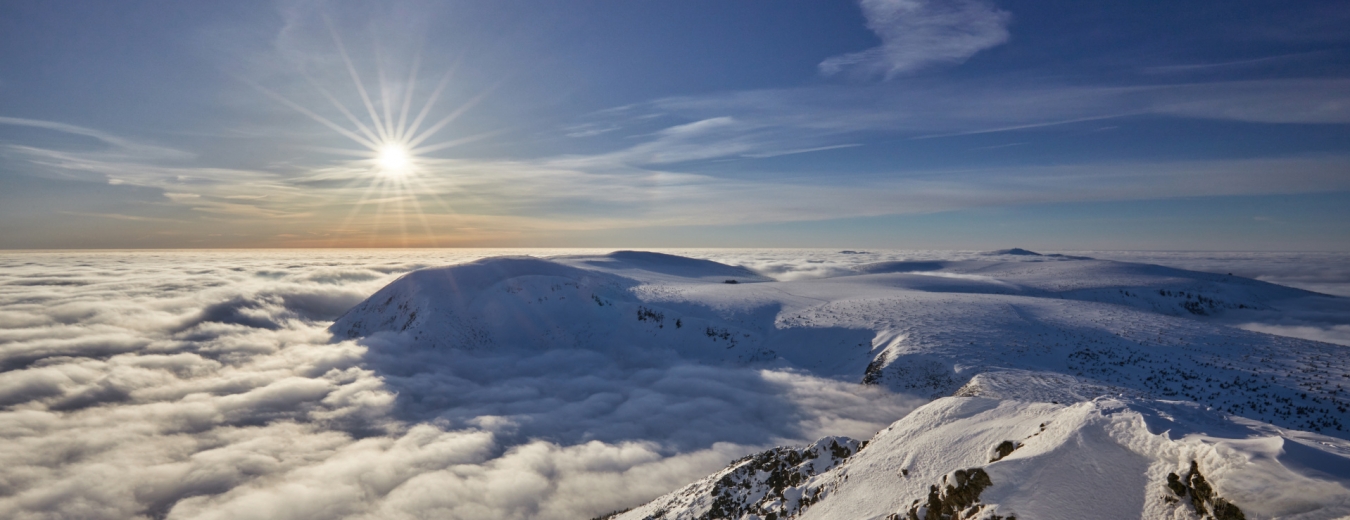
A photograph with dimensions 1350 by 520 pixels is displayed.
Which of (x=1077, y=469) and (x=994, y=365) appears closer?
(x=1077, y=469)

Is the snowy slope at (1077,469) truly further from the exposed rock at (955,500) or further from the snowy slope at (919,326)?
the snowy slope at (919,326)

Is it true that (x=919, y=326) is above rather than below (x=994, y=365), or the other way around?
above

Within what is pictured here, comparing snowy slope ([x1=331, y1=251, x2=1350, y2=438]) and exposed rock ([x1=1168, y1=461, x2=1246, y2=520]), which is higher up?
exposed rock ([x1=1168, y1=461, x2=1246, y2=520])

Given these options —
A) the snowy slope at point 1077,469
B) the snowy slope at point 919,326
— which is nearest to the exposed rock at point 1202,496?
the snowy slope at point 1077,469

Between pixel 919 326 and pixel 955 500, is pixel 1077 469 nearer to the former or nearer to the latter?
pixel 955 500

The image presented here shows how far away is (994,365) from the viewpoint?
26.8m

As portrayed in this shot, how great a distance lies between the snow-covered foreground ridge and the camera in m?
7.55

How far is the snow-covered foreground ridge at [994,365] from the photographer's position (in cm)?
755

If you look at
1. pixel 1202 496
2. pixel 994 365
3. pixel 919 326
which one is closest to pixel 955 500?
pixel 1202 496

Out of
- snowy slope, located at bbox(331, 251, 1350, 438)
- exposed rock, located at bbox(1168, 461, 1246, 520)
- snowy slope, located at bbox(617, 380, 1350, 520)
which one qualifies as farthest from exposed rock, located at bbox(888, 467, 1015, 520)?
snowy slope, located at bbox(331, 251, 1350, 438)

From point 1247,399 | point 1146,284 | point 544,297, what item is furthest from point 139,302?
point 1146,284

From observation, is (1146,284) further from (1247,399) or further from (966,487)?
(966,487)

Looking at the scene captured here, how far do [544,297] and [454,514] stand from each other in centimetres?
2268

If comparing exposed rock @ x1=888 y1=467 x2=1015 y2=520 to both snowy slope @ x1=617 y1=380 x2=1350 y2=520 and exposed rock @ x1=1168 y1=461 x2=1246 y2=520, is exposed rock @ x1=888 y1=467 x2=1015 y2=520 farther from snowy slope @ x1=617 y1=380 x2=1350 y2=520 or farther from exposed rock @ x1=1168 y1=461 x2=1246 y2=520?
exposed rock @ x1=1168 y1=461 x2=1246 y2=520
